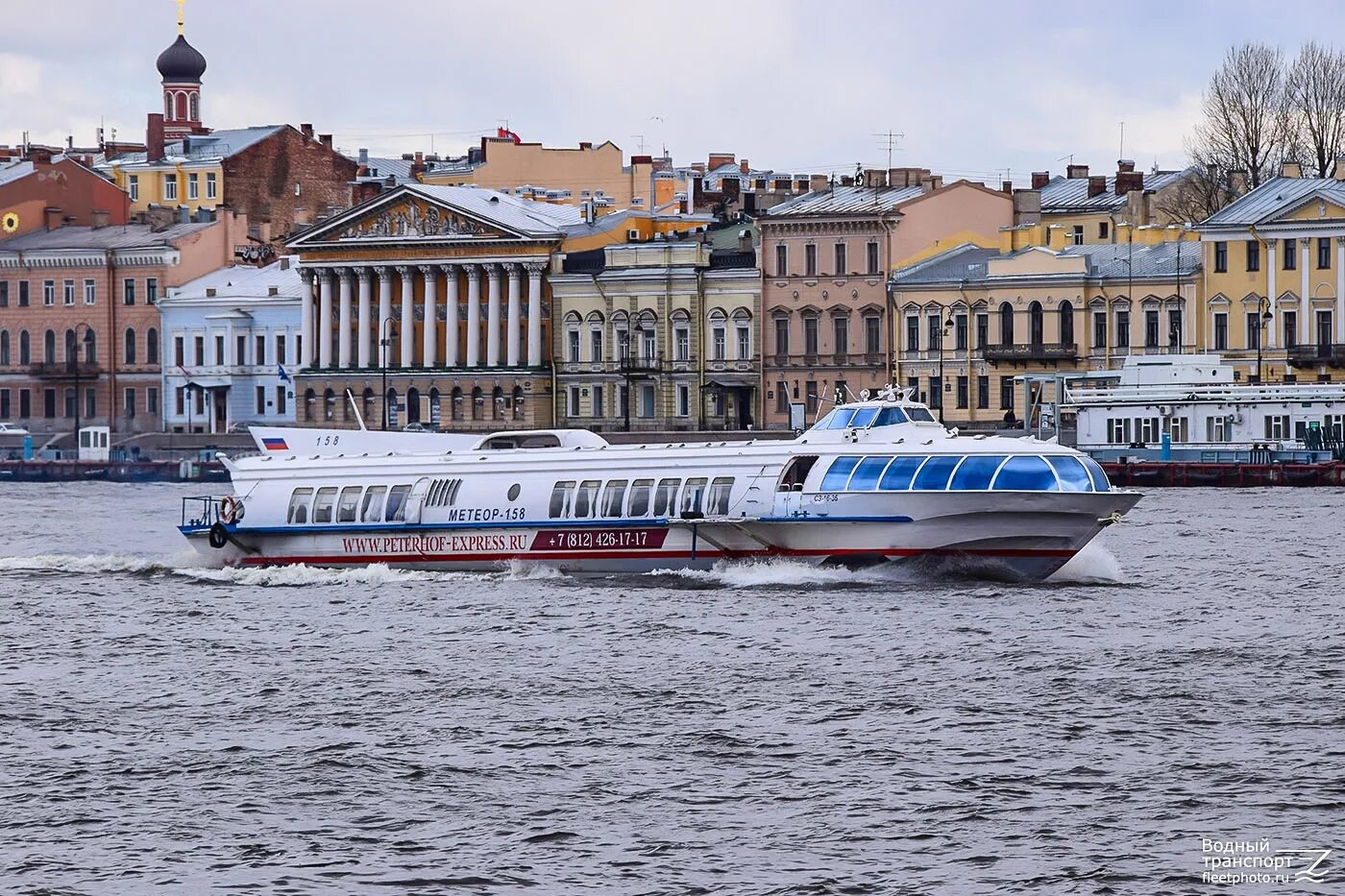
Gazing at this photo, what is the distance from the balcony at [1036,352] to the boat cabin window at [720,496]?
175ft

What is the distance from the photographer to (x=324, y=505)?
42656 millimetres

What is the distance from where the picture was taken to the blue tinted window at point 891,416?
39750mm

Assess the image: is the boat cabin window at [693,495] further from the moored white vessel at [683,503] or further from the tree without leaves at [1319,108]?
the tree without leaves at [1319,108]

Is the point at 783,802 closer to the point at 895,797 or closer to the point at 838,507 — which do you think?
the point at 895,797

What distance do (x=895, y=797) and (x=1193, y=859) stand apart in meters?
3.17

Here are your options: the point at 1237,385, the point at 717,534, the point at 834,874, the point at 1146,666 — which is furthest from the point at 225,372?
the point at 834,874

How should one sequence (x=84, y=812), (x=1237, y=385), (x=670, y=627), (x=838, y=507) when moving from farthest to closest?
(x=1237, y=385)
(x=838, y=507)
(x=670, y=627)
(x=84, y=812)

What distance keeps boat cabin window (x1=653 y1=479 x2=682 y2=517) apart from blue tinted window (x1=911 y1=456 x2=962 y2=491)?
372cm

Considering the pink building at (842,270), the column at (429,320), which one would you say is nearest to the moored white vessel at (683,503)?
the pink building at (842,270)

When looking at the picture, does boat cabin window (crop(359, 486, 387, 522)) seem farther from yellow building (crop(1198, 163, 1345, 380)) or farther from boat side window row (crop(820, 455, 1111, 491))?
yellow building (crop(1198, 163, 1345, 380))

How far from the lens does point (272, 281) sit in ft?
372

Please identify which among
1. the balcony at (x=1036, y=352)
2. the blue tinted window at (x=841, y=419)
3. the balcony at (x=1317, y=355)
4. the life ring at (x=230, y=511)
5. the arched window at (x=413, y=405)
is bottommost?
the life ring at (x=230, y=511)

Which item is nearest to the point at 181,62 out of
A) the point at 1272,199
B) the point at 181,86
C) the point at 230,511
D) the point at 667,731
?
the point at 181,86

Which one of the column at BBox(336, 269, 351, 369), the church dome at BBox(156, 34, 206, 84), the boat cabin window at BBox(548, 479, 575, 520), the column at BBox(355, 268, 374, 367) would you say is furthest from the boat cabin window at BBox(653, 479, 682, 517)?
the church dome at BBox(156, 34, 206, 84)
